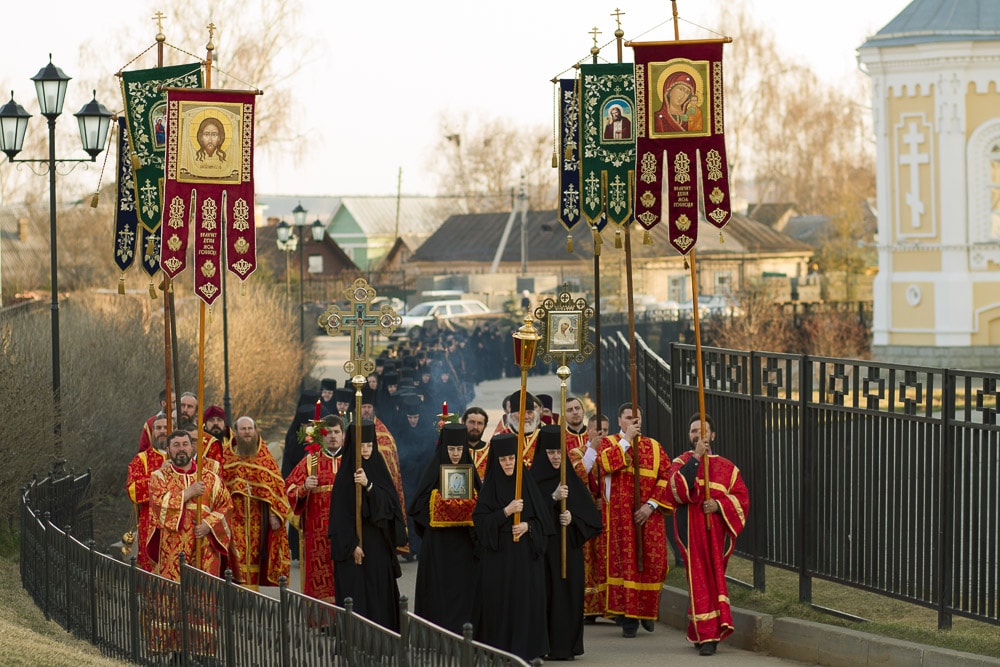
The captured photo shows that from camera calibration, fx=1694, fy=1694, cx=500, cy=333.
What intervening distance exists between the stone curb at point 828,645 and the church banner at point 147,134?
5678mm

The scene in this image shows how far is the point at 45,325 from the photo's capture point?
1941cm

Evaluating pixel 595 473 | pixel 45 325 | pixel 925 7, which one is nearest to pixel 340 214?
pixel 925 7

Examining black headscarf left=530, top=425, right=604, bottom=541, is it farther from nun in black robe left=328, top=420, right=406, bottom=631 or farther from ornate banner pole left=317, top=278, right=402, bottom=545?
ornate banner pole left=317, top=278, right=402, bottom=545

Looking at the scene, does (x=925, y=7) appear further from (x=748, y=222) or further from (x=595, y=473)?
(x=748, y=222)

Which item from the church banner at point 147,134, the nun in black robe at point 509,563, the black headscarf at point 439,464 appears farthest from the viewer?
the church banner at point 147,134

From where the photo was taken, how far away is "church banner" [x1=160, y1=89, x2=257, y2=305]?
1184cm

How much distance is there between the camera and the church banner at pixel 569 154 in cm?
Result: 1345

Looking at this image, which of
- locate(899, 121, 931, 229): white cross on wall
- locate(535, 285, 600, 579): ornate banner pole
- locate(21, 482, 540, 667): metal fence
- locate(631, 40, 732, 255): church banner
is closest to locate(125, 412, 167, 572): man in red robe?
locate(21, 482, 540, 667): metal fence

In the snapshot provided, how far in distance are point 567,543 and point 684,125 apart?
2.89 meters

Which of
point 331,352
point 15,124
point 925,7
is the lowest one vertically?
point 331,352

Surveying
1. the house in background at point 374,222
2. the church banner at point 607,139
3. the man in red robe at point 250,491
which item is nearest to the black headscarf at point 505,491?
the man in red robe at point 250,491

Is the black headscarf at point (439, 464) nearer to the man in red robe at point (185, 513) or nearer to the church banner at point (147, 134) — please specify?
the man in red robe at point (185, 513)

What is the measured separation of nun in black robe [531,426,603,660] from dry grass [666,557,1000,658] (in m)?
1.31

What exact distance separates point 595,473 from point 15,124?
7.66 metres
